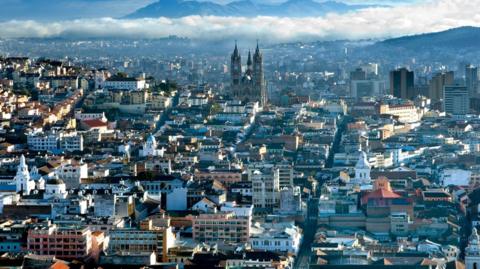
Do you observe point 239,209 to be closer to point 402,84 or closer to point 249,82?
point 249,82

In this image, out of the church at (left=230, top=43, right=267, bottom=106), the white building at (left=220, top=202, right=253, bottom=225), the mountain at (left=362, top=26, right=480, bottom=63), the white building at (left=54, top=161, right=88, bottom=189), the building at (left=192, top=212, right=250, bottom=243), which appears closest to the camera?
the building at (left=192, top=212, right=250, bottom=243)

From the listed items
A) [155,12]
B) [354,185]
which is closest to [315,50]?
[155,12]

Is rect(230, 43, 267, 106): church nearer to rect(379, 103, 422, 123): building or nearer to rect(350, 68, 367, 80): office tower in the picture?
rect(379, 103, 422, 123): building

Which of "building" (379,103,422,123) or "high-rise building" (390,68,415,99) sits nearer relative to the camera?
"building" (379,103,422,123)

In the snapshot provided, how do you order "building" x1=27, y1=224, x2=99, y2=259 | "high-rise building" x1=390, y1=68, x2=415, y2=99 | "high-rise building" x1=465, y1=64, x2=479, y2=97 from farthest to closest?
"high-rise building" x1=465, y1=64, x2=479, y2=97 → "high-rise building" x1=390, y1=68, x2=415, y2=99 → "building" x1=27, y1=224, x2=99, y2=259

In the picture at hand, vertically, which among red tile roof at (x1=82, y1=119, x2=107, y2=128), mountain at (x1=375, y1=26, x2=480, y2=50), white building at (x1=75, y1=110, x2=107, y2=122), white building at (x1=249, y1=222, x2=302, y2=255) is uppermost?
mountain at (x1=375, y1=26, x2=480, y2=50)

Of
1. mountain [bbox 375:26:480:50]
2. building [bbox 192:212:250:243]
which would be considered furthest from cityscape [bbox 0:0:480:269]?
mountain [bbox 375:26:480:50]

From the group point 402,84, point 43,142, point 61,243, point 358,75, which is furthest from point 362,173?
point 358,75
